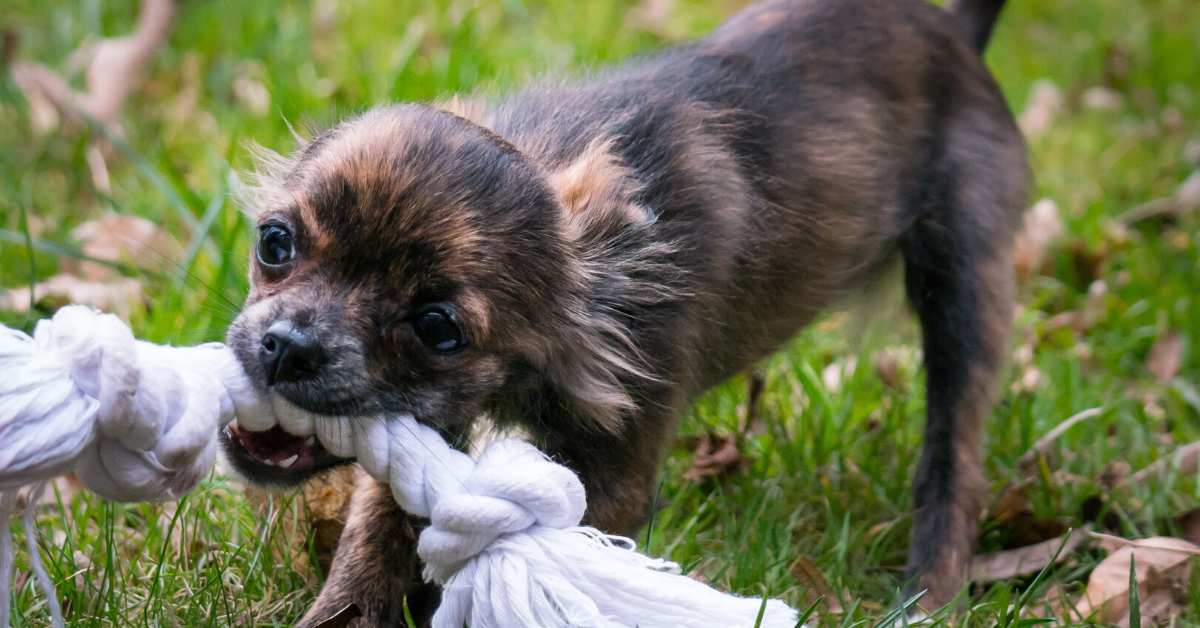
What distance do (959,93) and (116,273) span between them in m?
2.90

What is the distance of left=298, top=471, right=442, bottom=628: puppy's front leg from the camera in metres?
2.59

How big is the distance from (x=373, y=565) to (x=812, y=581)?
44.9 inches

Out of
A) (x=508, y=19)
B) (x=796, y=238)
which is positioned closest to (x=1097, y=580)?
(x=796, y=238)

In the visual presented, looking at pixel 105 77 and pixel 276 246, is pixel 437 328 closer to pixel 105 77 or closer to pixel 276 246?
pixel 276 246

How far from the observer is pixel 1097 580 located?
304 centimetres

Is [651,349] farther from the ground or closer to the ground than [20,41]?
farther from the ground

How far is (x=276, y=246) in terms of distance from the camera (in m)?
2.51

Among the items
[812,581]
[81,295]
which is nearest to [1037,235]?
[812,581]

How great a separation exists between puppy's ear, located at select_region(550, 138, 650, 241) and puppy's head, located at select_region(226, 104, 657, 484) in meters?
0.05

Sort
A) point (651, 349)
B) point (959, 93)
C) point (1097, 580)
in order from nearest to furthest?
point (651, 349), point (1097, 580), point (959, 93)

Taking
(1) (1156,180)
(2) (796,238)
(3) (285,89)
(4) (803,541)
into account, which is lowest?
(1) (1156,180)

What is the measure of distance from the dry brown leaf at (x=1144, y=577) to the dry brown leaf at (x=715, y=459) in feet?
3.39

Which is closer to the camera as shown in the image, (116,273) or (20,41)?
(116,273)

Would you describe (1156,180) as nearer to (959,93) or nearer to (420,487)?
(959,93)
